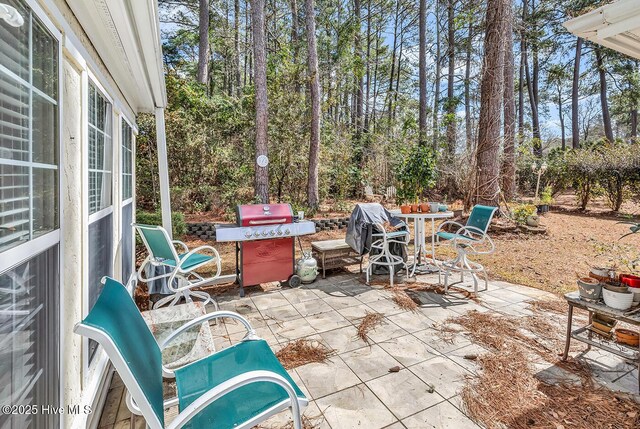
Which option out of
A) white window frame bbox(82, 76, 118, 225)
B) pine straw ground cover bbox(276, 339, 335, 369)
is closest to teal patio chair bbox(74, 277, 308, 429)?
pine straw ground cover bbox(276, 339, 335, 369)

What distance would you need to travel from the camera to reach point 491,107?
710 centimetres

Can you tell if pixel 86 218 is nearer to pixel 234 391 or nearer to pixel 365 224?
pixel 234 391

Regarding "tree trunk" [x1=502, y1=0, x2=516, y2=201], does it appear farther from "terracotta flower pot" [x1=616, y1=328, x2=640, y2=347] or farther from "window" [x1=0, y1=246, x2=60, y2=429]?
"window" [x1=0, y1=246, x2=60, y2=429]

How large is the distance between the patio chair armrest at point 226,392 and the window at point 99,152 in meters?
1.81

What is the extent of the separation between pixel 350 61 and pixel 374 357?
12.6m

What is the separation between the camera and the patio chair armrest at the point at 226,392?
109 cm

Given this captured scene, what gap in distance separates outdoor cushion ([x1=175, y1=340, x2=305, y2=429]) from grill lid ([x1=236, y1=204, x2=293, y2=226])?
2206mm

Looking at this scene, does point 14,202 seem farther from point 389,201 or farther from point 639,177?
point 639,177

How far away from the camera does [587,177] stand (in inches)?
396

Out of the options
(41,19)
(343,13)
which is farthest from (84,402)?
(343,13)

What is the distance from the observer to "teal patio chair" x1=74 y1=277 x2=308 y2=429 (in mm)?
1041

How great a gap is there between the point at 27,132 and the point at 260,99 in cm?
689

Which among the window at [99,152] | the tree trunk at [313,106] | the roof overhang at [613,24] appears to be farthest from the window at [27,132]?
the tree trunk at [313,106]

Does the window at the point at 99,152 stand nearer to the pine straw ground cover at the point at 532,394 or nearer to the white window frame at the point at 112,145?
the white window frame at the point at 112,145
